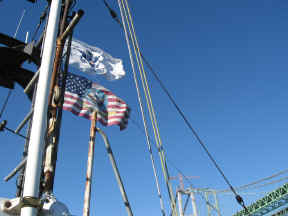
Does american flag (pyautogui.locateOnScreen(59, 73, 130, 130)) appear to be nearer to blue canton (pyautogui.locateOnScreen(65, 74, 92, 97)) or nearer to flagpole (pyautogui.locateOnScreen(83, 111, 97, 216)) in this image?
blue canton (pyautogui.locateOnScreen(65, 74, 92, 97))

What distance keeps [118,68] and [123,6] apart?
10.8ft

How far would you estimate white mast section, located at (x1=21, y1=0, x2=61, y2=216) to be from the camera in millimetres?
2039

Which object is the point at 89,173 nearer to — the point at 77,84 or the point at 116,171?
the point at 116,171

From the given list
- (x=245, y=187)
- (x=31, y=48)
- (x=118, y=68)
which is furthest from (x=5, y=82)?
(x=245, y=187)

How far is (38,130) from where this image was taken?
7.34 feet

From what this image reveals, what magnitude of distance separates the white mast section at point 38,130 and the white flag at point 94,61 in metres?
6.85

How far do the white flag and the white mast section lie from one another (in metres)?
6.85

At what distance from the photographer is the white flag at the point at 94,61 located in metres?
9.50

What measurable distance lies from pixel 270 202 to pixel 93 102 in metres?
57.4

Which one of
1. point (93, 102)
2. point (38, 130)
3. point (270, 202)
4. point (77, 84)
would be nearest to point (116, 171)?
point (93, 102)

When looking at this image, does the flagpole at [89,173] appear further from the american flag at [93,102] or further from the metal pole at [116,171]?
the american flag at [93,102]

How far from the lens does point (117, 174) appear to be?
591cm

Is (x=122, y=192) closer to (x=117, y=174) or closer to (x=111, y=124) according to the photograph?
(x=117, y=174)

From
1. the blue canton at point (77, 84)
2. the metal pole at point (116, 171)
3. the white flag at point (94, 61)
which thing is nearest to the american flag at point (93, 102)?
the blue canton at point (77, 84)
